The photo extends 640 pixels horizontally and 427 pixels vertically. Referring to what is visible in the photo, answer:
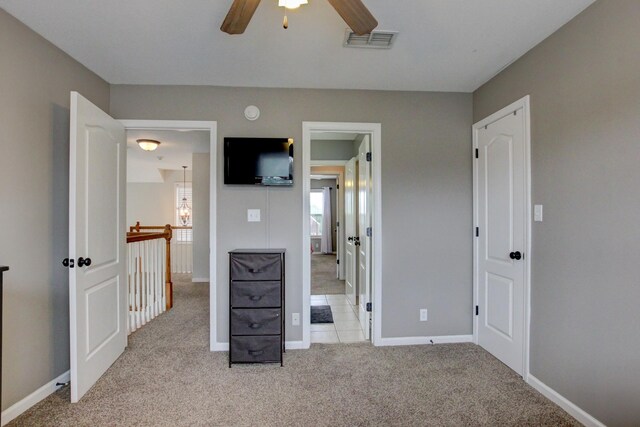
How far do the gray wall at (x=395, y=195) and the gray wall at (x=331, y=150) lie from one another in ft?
6.40

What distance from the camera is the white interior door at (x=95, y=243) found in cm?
206

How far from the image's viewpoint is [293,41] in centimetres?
→ 217

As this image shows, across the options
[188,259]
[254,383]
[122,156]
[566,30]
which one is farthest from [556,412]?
[188,259]

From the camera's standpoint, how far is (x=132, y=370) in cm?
249

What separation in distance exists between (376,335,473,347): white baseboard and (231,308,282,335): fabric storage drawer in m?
1.06

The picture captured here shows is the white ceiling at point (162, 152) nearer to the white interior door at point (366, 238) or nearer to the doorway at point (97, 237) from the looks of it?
the doorway at point (97, 237)

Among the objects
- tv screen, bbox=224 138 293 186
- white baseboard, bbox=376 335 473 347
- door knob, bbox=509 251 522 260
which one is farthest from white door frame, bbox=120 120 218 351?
door knob, bbox=509 251 522 260

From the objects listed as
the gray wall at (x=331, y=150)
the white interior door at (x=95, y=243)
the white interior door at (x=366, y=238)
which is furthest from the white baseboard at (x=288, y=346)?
the gray wall at (x=331, y=150)

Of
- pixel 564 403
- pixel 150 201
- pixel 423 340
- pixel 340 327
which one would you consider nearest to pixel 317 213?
pixel 150 201

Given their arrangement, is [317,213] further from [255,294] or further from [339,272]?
[255,294]

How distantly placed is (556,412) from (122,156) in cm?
382

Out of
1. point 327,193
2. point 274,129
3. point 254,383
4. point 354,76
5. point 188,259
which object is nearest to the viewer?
point 254,383

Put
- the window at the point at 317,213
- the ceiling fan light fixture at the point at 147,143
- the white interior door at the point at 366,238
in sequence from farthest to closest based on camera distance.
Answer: the window at the point at 317,213 < the ceiling fan light fixture at the point at 147,143 < the white interior door at the point at 366,238

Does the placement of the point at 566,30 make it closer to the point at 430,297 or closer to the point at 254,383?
the point at 430,297
